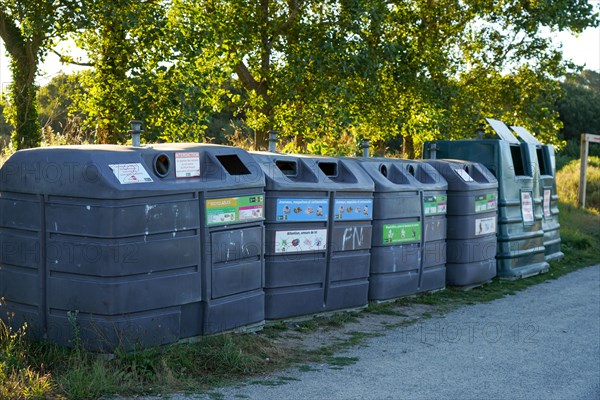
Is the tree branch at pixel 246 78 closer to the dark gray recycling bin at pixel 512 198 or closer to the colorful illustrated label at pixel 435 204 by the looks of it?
the dark gray recycling bin at pixel 512 198

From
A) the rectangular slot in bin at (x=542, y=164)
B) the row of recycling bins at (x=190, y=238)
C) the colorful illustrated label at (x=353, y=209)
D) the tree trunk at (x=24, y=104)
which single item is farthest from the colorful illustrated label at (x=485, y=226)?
the tree trunk at (x=24, y=104)

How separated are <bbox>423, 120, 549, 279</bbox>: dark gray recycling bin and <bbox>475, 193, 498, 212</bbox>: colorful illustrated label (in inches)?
21.0

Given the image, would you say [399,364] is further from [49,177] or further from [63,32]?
[63,32]

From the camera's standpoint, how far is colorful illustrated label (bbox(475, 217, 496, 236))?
9508 millimetres

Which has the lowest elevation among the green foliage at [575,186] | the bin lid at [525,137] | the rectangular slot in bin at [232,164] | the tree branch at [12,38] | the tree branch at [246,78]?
the green foliage at [575,186]

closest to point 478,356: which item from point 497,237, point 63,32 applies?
point 497,237

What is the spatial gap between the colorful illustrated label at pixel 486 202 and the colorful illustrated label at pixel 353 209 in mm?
2194

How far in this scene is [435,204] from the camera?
345 inches

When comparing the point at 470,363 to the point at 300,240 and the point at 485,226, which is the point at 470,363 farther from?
the point at 485,226

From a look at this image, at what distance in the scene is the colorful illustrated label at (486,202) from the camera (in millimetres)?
9487

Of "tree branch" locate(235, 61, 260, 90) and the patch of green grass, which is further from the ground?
"tree branch" locate(235, 61, 260, 90)

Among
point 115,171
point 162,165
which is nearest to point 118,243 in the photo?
point 115,171

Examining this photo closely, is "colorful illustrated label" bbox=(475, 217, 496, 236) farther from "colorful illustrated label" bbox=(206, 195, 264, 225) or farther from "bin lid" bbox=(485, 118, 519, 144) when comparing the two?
"colorful illustrated label" bbox=(206, 195, 264, 225)

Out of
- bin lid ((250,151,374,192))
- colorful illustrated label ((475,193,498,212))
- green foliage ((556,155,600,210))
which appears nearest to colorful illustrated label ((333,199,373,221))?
bin lid ((250,151,374,192))
